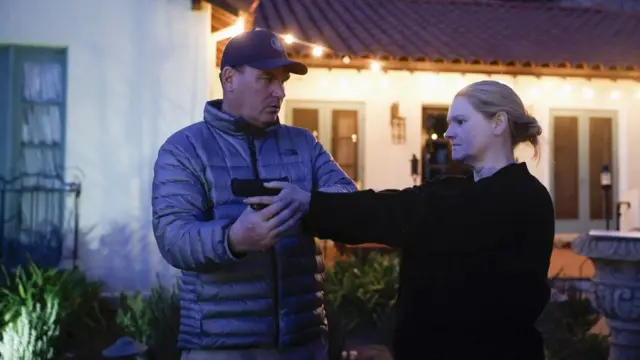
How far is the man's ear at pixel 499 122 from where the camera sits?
183 centimetres

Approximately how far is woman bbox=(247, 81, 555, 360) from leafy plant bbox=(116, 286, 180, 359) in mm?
2769

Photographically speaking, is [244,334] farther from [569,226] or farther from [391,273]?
[569,226]

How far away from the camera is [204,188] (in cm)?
192

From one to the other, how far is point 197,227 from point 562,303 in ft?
16.5

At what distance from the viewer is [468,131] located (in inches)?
72.7

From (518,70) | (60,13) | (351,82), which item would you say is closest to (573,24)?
(518,70)

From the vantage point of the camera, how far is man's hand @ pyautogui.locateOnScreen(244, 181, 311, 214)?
64.8 inches

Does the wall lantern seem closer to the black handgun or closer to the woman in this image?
the woman

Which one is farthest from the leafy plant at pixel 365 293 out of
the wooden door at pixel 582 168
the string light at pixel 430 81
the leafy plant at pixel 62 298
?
the wooden door at pixel 582 168

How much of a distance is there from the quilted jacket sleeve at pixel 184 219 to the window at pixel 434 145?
320 inches

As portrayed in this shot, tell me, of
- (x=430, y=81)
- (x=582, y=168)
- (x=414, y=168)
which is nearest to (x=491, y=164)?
(x=414, y=168)

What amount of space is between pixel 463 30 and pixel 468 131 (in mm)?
9508

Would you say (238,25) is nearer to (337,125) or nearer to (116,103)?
(116,103)

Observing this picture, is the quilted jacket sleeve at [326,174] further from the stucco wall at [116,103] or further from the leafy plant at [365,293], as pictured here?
the stucco wall at [116,103]
